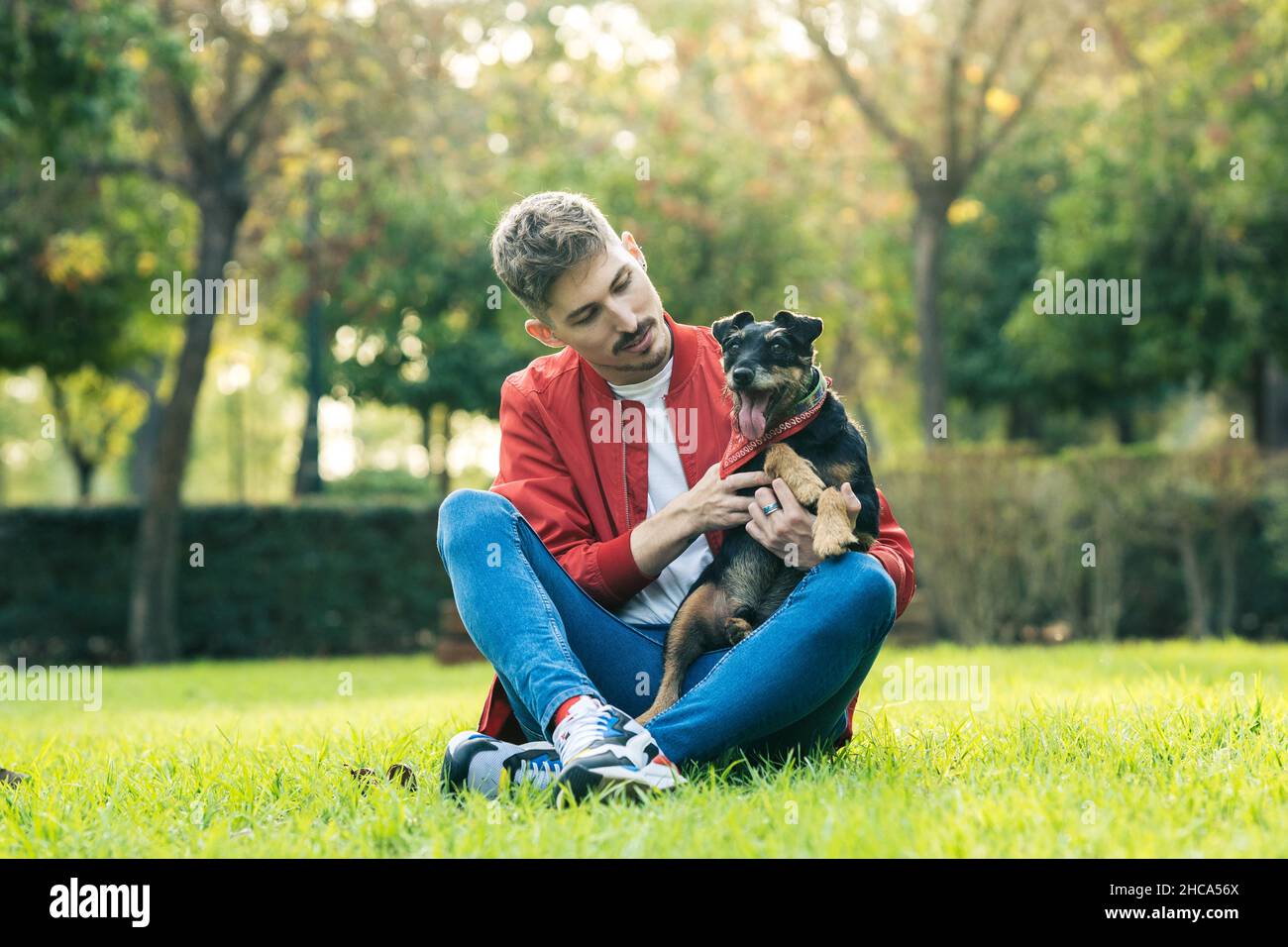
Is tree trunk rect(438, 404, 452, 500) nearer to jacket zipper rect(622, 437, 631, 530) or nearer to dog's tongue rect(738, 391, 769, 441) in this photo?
jacket zipper rect(622, 437, 631, 530)

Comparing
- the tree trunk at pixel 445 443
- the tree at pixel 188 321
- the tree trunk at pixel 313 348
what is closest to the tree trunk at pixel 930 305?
the tree at pixel 188 321

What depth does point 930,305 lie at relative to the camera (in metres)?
15.3

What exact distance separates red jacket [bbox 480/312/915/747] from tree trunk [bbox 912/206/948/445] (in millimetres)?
11157

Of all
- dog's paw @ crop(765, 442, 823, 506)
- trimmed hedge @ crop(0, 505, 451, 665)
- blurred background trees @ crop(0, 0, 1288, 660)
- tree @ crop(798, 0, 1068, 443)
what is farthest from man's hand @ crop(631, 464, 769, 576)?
trimmed hedge @ crop(0, 505, 451, 665)

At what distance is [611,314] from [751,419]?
0.54 metres

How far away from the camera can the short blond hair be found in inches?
149

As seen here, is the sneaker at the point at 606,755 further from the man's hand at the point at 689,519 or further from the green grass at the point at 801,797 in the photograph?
the man's hand at the point at 689,519

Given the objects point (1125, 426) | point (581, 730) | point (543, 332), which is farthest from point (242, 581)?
point (1125, 426)

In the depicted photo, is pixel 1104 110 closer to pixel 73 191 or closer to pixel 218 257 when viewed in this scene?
pixel 218 257

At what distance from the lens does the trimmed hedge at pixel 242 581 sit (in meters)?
14.6

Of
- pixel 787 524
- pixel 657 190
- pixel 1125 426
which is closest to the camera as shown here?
pixel 787 524

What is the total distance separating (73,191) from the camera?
1442 cm

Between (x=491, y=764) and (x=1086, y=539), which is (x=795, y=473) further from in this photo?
(x=1086, y=539)
